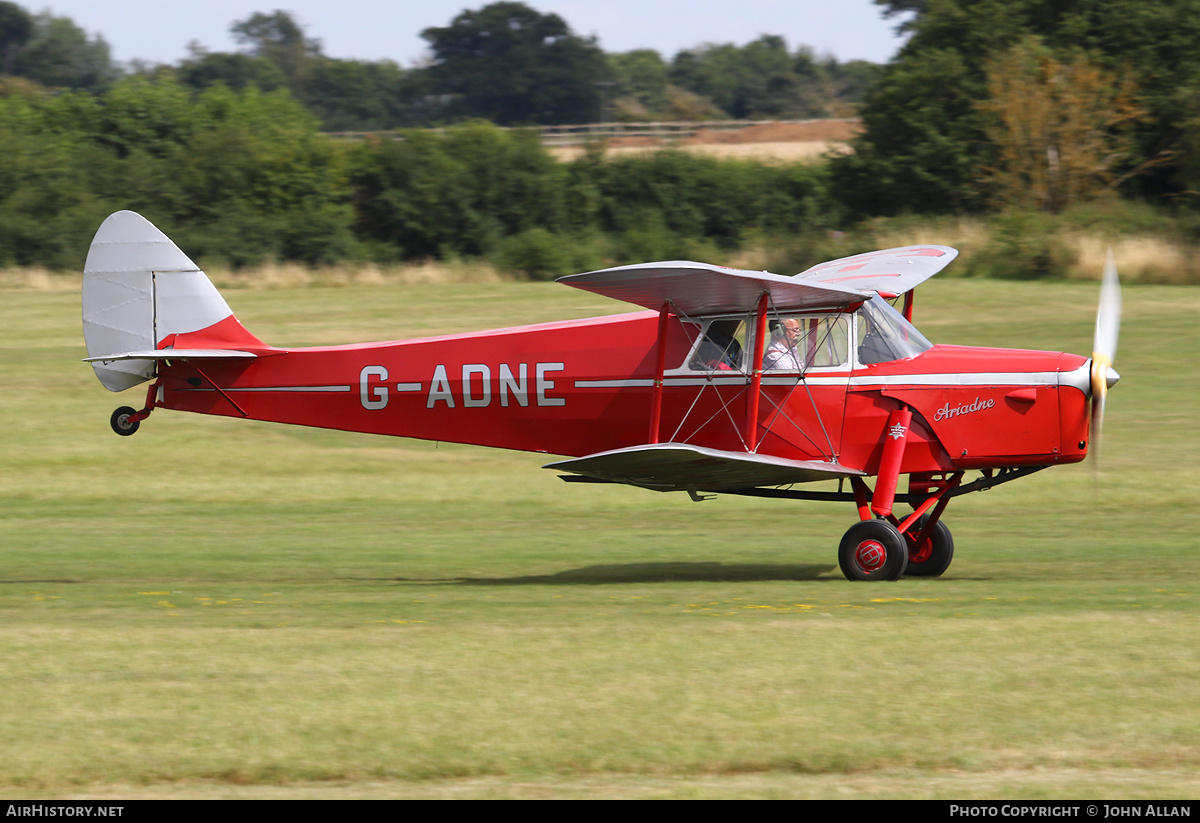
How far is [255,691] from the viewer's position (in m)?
6.98

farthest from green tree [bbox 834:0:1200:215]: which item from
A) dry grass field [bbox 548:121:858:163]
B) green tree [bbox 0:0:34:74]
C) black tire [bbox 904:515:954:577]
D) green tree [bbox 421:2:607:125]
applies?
green tree [bbox 0:0:34:74]

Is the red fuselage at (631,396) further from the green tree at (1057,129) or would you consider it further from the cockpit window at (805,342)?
the green tree at (1057,129)

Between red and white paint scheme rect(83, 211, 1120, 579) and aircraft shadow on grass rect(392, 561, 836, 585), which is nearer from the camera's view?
red and white paint scheme rect(83, 211, 1120, 579)

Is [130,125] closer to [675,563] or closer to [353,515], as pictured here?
[353,515]

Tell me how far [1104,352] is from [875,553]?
8.18 feet

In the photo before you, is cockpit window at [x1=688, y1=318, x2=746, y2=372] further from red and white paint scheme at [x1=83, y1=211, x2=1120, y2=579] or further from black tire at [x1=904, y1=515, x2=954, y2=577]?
black tire at [x1=904, y1=515, x2=954, y2=577]

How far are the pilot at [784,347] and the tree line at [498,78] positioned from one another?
85.8 meters

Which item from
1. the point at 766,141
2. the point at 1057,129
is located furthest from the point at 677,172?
the point at 766,141

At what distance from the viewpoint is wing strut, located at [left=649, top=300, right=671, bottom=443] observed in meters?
10.4

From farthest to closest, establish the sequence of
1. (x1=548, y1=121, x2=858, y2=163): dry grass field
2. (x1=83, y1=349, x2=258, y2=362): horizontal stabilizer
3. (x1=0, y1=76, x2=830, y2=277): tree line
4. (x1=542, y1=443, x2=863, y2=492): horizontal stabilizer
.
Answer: (x1=548, y1=121, x2=858, y2=163): dry grass field → (x1=0, y1=76, x2=830, y2=277): tree line → (x1=83, y1=349, x2=258, y2=362): horizontal stabilizer → (x1=542, y1=443, x2=863, y2=492): horizontal stabilizer

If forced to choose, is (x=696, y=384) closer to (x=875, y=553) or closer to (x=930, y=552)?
(x=875, y=553)

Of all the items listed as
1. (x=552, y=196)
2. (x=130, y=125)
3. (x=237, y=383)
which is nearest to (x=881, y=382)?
(x=237, y=383)

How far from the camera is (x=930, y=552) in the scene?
11133mm

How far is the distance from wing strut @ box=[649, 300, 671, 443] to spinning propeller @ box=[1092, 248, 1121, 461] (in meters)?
3.35
